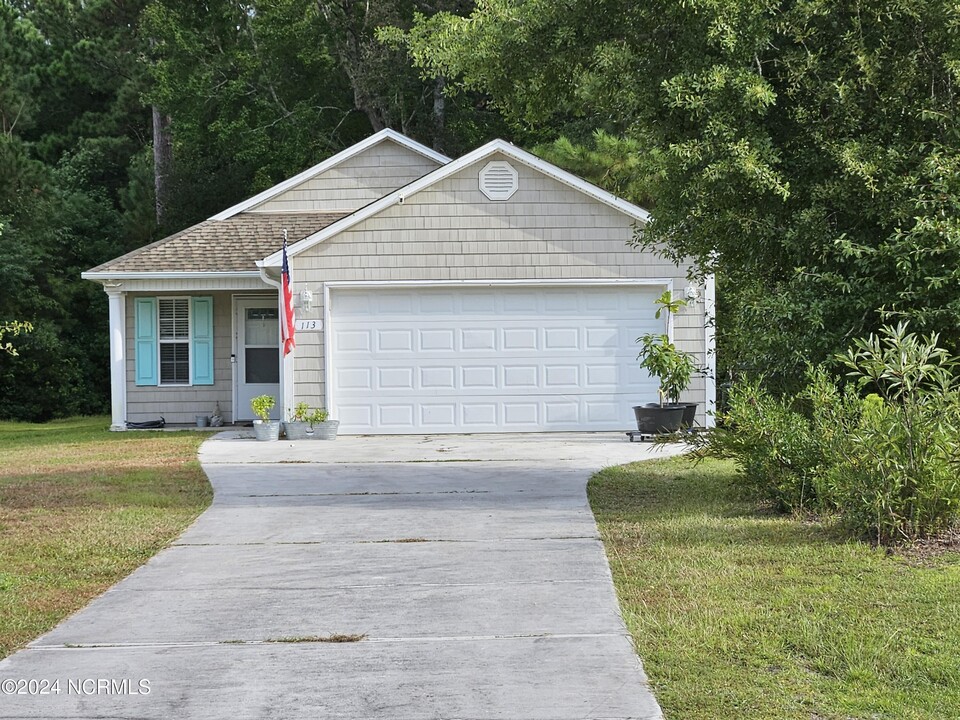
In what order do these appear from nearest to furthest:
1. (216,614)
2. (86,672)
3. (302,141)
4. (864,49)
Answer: (86,672) < (216,614) < (864,49) < (302,141)

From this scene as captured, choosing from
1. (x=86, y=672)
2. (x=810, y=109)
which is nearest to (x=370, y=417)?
(x=810, y=109)

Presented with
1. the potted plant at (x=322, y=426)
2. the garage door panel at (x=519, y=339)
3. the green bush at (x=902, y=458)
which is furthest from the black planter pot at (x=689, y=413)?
the green bush at (x=902, y=458)

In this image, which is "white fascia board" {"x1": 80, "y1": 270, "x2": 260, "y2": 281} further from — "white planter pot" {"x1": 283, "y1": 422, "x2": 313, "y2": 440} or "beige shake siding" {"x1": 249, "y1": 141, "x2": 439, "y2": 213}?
"white planter pot" {"x1": 283, "y1": 422, "x2": 313, "y2": 440}

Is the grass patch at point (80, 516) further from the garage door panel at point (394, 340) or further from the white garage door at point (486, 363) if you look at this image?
the garage door panel at point (394, 340)

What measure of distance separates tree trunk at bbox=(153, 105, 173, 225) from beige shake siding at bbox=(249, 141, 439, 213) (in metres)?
9.61

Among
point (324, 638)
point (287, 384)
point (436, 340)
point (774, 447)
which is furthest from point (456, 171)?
point (324, 638)

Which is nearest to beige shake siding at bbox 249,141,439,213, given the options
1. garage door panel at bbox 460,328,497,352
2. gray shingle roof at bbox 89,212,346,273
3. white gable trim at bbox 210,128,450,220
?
white gable trim at bbox 210,128,450,220

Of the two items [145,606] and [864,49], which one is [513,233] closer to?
[864,49]

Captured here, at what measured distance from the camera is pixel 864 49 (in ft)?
28.3

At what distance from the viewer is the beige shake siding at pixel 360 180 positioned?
19.8 meters

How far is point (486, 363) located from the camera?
16281 millimetres

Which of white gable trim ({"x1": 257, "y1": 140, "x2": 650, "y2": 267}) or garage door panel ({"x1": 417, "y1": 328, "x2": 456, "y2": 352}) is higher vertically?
white gable trim ({"x1": 257, "y1": 140, "x2": 650, "y2": 267})

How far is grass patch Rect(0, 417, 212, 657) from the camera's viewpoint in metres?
6.26

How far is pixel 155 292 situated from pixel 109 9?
1817cm
